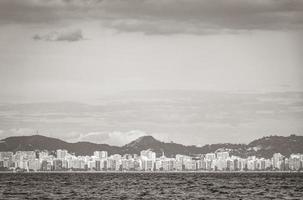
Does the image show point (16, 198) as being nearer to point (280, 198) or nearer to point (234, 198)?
point (234, 198)

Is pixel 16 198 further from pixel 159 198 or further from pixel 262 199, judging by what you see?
pixel 262 199

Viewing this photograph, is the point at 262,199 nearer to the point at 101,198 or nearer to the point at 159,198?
the point at 159,198

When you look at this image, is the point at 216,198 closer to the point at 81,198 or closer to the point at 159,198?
the point at 159,198

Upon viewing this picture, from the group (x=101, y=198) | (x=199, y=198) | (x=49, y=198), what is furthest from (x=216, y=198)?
(x=49, y=198)

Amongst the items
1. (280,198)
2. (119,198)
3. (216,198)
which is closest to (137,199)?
(119,198)

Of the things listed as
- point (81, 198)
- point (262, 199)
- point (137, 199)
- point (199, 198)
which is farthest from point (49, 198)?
point (262, 199)
